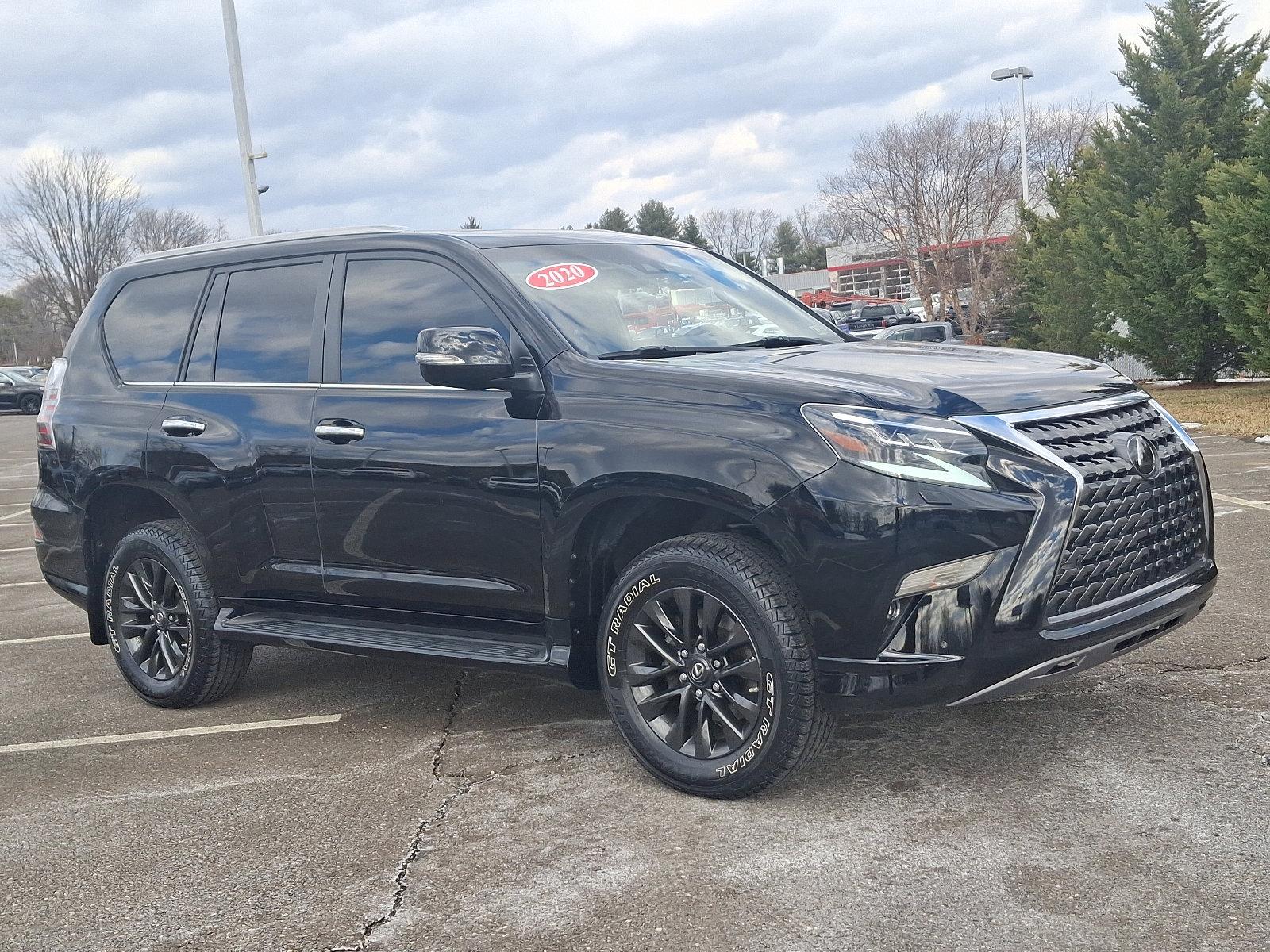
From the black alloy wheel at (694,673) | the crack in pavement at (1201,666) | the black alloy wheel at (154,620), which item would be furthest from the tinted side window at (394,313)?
the crack in pavement at (1201,666)

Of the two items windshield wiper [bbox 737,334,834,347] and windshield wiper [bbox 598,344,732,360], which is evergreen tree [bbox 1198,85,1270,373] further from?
windshield wiper [bbox 598,344,732,360]

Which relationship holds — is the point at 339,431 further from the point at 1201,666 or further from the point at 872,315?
the point at 872,315

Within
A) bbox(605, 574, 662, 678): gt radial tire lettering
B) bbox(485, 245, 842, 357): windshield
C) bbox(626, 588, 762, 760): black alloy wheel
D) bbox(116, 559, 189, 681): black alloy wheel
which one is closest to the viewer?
bbox(626, 588, 762, 760): black alloy wheel

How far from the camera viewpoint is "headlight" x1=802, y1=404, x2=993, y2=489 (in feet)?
12.2

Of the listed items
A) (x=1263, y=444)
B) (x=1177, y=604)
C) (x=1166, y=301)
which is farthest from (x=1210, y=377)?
(x=1177, y=604)

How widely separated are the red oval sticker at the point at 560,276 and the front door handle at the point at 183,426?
5.18 ft

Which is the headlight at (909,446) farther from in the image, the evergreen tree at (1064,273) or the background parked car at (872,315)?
the background parked car at (872,315)

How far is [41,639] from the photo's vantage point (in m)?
7.43

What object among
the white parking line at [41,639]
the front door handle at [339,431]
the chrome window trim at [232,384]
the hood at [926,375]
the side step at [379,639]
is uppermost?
the chrome window trim at [232,384]

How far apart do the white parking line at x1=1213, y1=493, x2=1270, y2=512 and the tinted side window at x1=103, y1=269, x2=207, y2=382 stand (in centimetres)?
705

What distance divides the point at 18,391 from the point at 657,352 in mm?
42084

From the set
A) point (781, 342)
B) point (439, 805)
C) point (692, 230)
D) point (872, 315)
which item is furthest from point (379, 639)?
point (692, 230)

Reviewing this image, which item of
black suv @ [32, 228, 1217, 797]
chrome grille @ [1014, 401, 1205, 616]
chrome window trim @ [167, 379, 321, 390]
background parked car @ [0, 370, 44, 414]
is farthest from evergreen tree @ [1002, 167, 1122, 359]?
background parked car @ [0, 370, 44, 414]

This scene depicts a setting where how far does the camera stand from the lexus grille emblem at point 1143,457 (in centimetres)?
405
